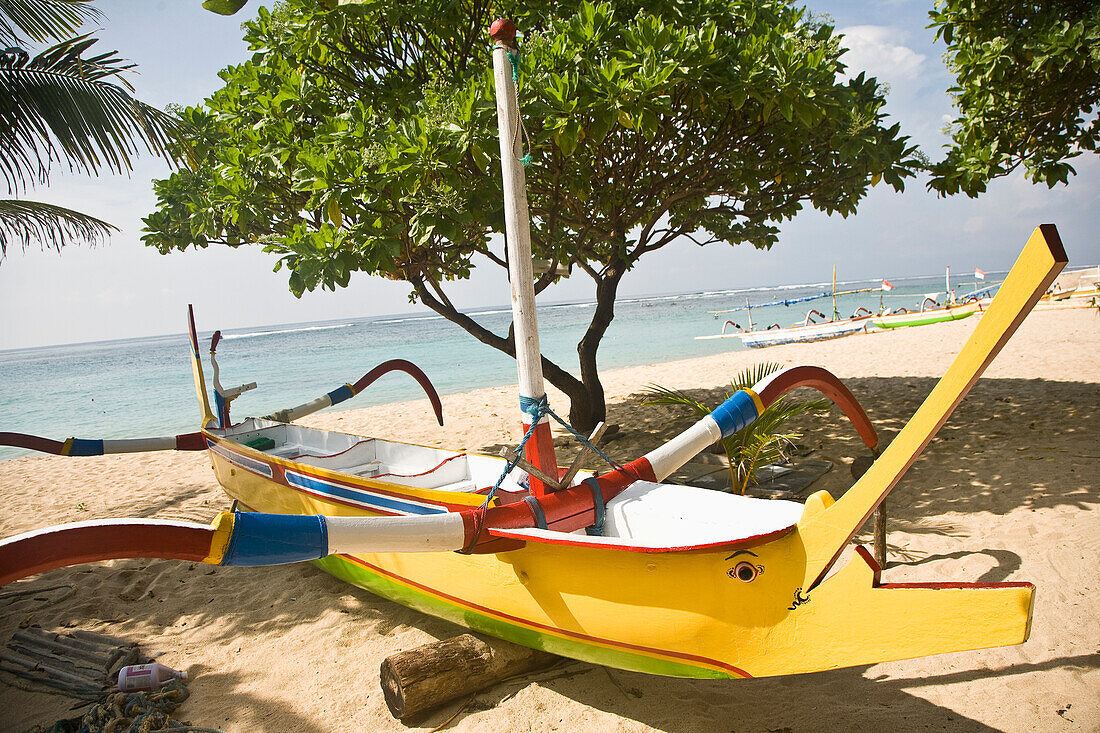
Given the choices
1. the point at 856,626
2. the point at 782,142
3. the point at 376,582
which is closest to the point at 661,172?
the point at 782,142

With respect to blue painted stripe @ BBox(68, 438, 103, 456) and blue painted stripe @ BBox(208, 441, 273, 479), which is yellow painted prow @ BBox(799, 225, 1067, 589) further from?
blue painted stripe @ BBox(68, 438, 103, 456)

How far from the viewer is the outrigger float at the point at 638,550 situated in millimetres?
1734

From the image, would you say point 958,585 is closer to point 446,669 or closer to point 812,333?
point 446,669

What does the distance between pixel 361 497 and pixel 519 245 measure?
1.69 m

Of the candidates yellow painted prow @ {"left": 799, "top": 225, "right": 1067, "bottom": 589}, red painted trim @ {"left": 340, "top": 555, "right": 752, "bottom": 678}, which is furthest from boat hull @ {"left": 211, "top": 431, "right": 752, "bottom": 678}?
yellow painted prow @ {"left": 799, "top": 225, "right": 1067, "bottom": 589}

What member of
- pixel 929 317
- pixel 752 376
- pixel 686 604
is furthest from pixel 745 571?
pixel 929 317

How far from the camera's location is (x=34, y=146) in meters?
Answer: 5.43

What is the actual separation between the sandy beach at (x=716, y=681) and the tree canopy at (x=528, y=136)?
7.49 ft

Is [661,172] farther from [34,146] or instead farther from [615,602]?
[34,146]

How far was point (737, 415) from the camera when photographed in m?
3.09

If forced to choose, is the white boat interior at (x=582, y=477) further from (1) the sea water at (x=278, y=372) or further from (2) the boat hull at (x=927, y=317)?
(2) the boat hull at (x=927, y=317)

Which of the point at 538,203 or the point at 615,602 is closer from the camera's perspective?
the point at 615,602

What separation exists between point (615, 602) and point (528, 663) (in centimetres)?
91

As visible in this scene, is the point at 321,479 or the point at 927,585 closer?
the point at 927,585
